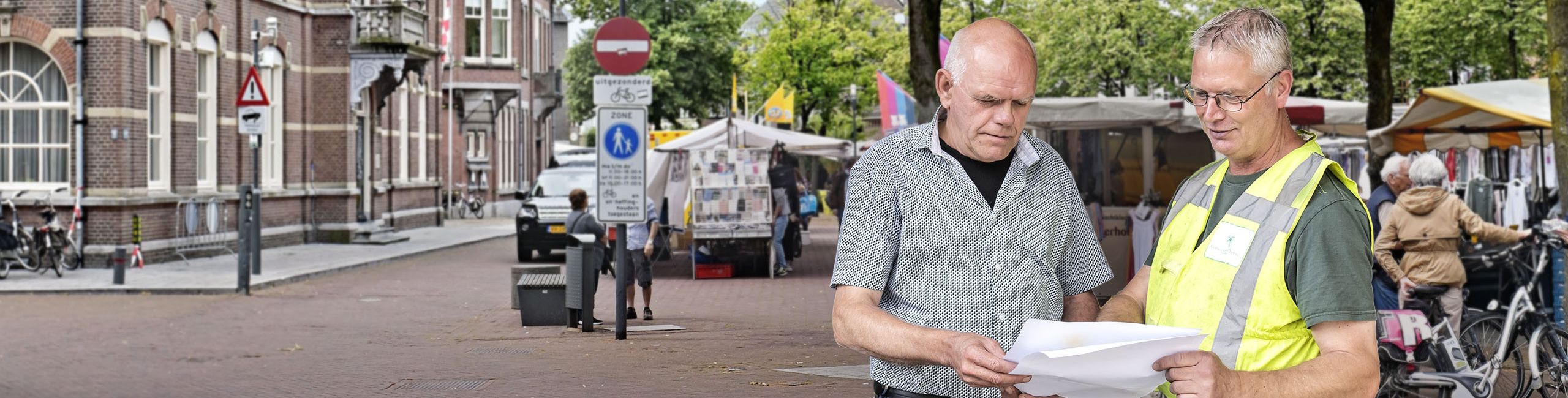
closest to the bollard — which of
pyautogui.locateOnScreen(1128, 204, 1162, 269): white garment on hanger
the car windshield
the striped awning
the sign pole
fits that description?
the sign pole

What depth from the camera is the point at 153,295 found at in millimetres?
16062

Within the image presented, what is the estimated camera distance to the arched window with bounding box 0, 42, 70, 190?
2020 cm

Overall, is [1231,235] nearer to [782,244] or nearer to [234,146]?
[782,244]

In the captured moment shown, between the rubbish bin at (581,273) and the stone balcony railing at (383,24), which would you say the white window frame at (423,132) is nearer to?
the stone balcony railing at (383,24)

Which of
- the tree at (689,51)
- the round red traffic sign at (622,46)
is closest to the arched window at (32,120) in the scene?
the round red traffic sign at (622,46)

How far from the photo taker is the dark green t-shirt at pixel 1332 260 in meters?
2.32

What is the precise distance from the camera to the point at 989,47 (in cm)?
285

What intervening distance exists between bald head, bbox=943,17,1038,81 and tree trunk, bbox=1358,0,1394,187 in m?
12.5

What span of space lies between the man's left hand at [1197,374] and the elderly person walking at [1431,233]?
6.94m

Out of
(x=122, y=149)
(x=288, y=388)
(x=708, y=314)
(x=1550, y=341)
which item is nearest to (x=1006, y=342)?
(x=1550, y=341)

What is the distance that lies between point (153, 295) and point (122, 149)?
4.59m

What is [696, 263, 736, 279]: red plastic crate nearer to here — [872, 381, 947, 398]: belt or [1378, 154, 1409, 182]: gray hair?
[1378, 154, 1409, 182]: gray hair

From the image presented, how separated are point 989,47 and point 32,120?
20302 millimetres

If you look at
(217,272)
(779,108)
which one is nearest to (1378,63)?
(217,272)
